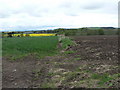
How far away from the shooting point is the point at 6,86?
20.3ft

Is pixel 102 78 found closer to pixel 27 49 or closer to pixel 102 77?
pixel 102 77

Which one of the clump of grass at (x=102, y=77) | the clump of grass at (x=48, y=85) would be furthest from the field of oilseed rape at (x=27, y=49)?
the clump of grass at (x=102, y=77)

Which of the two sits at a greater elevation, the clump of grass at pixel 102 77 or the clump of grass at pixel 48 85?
the clump of grass at pixel 102 77

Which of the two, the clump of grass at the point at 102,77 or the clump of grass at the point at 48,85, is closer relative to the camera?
the clump of grass at the point at 102,77

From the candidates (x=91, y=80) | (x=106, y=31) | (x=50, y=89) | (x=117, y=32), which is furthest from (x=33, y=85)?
(x=106, y=31)

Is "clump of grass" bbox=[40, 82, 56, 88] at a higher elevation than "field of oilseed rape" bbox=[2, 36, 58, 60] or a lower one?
lower

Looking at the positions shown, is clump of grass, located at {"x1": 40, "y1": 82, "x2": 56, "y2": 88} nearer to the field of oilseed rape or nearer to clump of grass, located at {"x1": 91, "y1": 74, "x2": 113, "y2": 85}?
clump of grass, located at {"x1": 91, "y1": 74, "x2": 113, "y2": 85}

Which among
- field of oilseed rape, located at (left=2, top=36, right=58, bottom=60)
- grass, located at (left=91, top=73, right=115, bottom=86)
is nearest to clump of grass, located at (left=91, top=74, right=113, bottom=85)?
grass, located at (left=91, top=73, right=115, bottom=86)

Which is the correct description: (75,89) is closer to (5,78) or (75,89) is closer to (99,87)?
(99,87)

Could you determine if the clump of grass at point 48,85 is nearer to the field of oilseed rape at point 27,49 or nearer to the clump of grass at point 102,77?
the clump of grass at point 102,77

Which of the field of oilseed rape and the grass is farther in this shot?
the field of oilseed rape

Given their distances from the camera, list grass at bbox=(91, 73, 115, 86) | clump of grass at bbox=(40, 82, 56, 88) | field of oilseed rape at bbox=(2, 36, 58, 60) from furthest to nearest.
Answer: field of oilseed rape at bbox=(2, 36, 58, 60), clump of grass at bbox=(40, 82, 56, 88), grass at bbox=(91, 73, 115, 86)

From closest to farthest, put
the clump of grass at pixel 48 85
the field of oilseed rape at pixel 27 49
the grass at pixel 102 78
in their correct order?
the grass at pixel 102 78
the clump of grass at pixel 48 85
the field of oilseed rape at pixel 27 49

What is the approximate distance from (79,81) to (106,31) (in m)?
59.4
